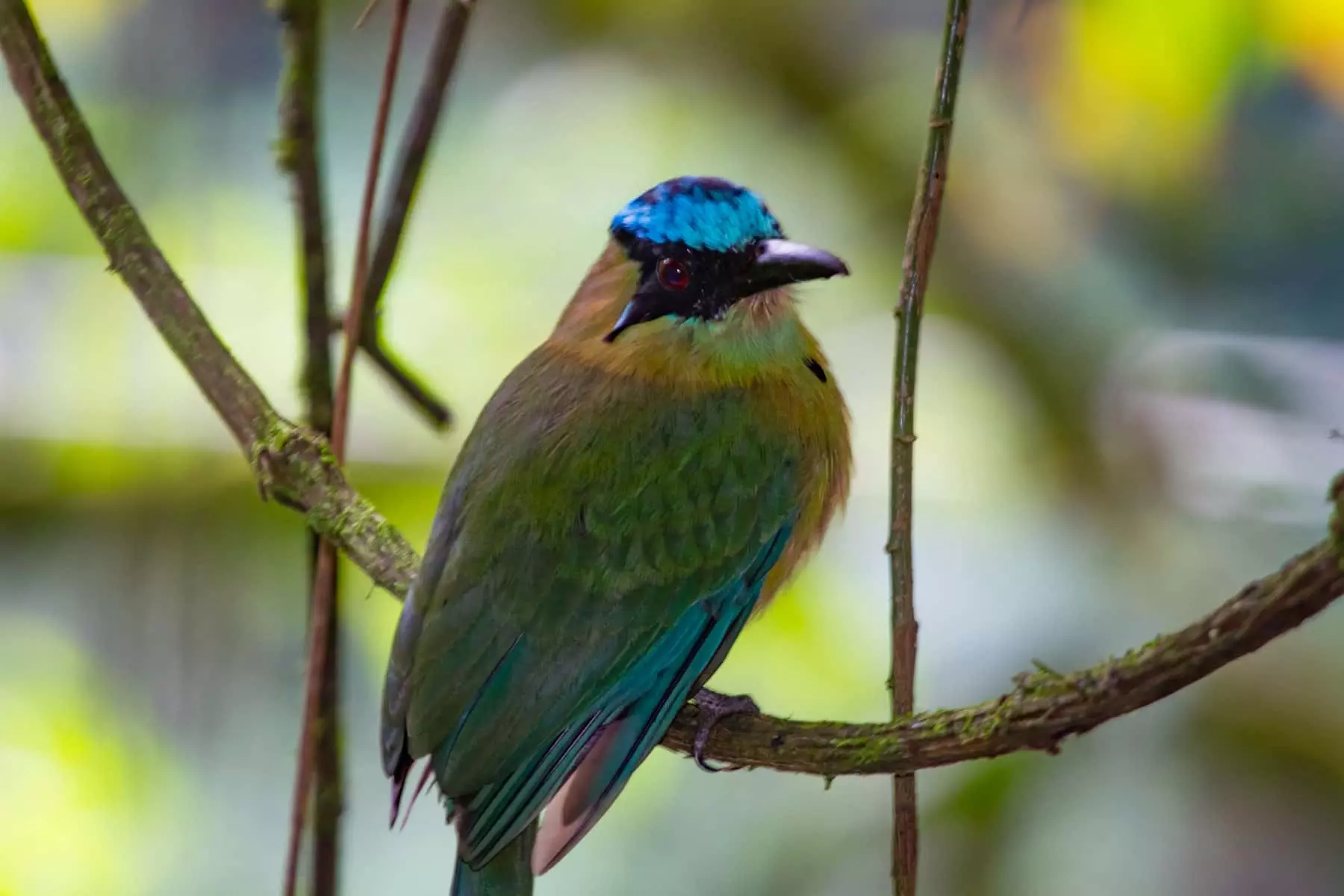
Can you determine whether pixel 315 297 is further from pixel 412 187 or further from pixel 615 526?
pixel 615 526

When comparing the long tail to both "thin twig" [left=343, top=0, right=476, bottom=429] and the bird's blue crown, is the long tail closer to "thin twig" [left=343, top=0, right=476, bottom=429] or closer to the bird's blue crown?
"thin twig" [left=343, top=0, right=476, bottom=429]

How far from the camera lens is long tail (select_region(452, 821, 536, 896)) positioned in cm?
178

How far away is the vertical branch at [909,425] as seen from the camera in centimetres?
144

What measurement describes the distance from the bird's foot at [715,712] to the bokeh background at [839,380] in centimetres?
142

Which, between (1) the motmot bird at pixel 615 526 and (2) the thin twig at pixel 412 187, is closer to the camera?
(1) the motmot bird at pixel 615 526

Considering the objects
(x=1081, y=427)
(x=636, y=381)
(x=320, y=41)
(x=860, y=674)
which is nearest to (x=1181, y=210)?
(x=1081, y=427)

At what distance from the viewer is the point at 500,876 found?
1.78 meters

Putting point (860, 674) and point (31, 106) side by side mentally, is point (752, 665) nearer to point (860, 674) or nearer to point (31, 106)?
point (860, 674)

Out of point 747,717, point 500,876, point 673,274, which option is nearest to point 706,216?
point 673,274

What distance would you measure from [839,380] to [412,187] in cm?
174

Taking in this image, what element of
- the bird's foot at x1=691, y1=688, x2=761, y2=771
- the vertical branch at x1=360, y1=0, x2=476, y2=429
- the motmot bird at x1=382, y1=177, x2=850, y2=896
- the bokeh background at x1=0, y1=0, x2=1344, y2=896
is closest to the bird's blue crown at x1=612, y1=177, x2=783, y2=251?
the motmot bird at x1=382, y1=177, x2=850, y2=896

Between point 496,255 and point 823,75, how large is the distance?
3.10ft

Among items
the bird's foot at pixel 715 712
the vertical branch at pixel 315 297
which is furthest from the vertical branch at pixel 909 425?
the vertical branch at pixel 315 297

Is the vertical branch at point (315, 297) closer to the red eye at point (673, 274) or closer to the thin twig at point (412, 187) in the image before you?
the thin twig at point (412, 187)
